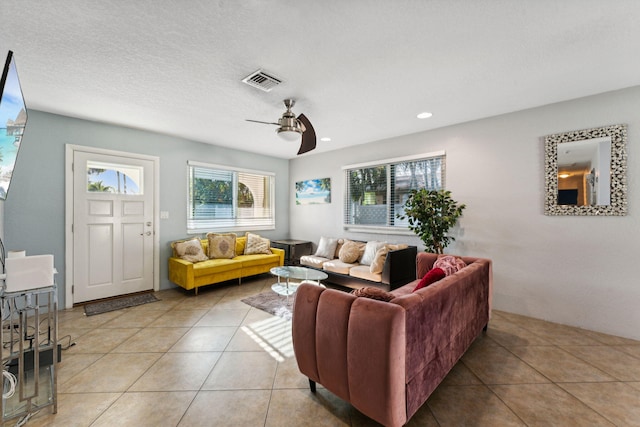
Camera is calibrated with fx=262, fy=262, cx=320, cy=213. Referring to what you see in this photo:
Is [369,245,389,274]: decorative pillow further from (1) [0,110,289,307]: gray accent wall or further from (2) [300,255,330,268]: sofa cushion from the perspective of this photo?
(1) [0,110,289,307]: gray accent wall

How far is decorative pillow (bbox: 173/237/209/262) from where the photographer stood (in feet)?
13.9

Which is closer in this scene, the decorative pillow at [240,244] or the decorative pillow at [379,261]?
the decorative pillow at [379,261]

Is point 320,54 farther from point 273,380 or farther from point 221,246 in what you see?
point 221,246

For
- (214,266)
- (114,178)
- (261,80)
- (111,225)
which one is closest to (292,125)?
(261,80)

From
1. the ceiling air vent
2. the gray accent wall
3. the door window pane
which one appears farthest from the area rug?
the ceiling air vent

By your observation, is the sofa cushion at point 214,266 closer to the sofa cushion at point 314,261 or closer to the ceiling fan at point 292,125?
the sofa cushion at point 314,261

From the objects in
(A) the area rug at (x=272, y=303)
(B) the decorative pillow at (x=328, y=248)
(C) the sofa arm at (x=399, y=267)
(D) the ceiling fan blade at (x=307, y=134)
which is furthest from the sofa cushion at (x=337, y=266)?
(D) the ceiling fan blade at (x=307, y=134)

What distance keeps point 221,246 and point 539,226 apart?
4.61m

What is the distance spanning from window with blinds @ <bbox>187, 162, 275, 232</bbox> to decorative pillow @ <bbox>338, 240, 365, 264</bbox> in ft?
6.98

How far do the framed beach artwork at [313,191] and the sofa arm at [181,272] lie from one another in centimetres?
273

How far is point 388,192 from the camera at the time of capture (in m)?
4.54

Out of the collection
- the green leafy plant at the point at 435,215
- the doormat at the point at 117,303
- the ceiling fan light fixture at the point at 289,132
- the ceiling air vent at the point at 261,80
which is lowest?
the doormat at the point at 117,303

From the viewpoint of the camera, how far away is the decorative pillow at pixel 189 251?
4.25 m

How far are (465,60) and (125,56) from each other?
9.25 ft
